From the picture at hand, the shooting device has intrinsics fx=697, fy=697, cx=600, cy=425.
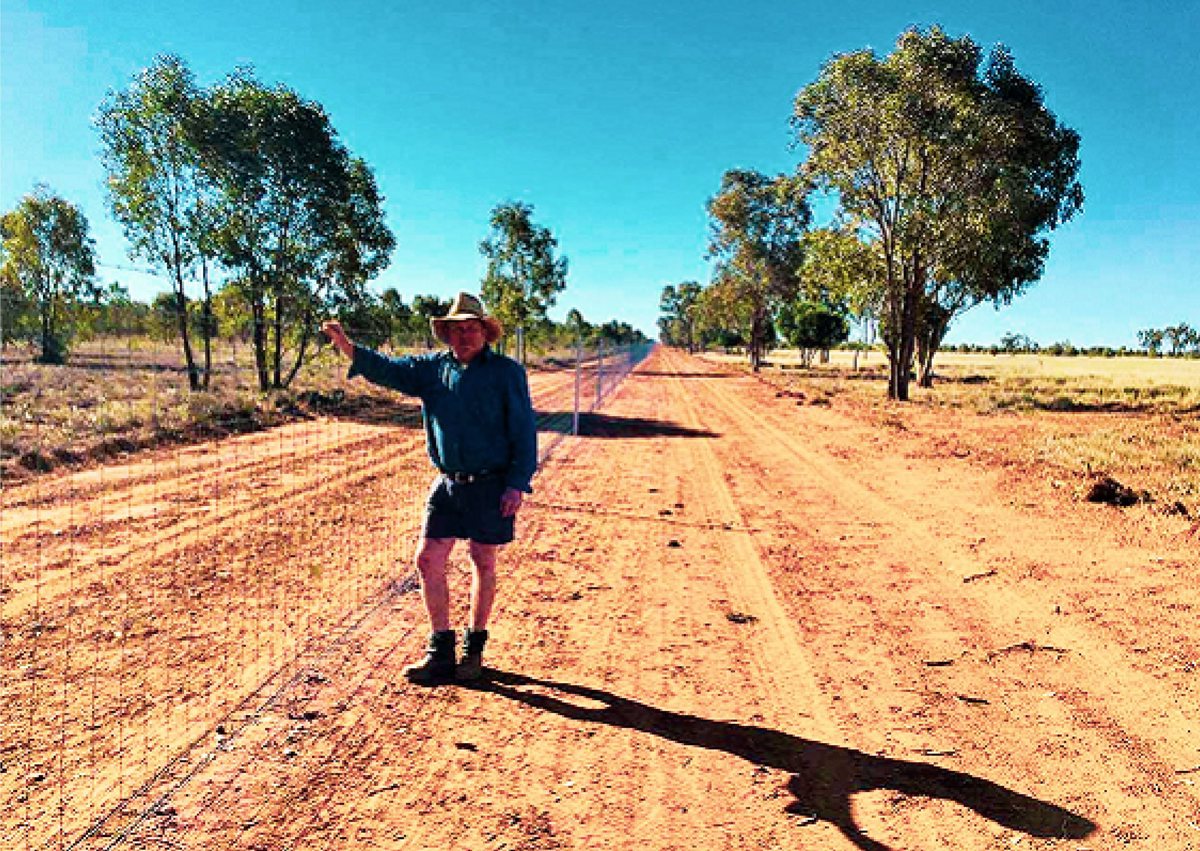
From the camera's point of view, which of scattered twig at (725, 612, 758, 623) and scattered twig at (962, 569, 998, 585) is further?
scattered twig at (962, 569, 998, 585)

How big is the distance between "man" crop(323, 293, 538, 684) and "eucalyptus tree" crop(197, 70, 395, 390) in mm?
14847

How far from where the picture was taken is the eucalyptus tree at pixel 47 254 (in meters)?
33.7

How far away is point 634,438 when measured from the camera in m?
13.7

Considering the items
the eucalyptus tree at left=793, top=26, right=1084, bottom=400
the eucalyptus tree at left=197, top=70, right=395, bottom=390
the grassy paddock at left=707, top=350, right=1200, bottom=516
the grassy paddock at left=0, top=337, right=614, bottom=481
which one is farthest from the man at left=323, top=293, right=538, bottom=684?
the eucalyptus tree at left=793, top=26, right=1084, bottom=400

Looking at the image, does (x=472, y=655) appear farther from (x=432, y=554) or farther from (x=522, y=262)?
(x=522, y=262)

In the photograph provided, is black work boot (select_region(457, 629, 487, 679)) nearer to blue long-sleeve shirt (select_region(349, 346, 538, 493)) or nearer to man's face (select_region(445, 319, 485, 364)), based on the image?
blue long-sleeve shirt (select_region(349, 346, 538, 493))

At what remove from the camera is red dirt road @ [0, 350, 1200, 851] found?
2662 mm

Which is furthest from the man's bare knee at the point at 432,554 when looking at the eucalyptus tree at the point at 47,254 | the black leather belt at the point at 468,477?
the eucalyptus tree at the point at 47,254

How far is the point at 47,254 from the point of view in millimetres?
Answer: 36406

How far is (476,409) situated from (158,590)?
10.3ft

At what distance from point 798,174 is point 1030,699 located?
21951 millimetres

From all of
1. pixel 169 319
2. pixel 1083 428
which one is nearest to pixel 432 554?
pixel 169 319

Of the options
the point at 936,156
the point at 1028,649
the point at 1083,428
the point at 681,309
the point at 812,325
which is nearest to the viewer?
the point at 1028,649

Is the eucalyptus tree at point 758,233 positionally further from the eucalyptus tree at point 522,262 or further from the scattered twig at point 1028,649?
the scattered twig at point 1028,649
